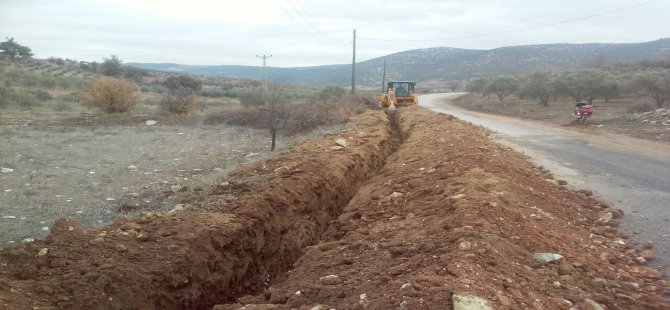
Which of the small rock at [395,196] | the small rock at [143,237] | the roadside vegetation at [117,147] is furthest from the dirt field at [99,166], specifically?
the small rock at [395,196]

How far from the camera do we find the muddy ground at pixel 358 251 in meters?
4.22

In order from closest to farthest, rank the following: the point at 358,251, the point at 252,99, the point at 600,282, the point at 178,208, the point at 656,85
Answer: the point at 600,282, the point at 358,251, the point at 178,208, the point at 656,85, the point at 252,99

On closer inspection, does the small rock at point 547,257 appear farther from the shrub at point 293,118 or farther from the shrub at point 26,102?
the shrub at point 26,102

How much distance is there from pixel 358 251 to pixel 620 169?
307 inches

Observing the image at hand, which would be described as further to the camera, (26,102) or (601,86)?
(601,86)

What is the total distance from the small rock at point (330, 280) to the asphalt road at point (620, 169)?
10.9 ft

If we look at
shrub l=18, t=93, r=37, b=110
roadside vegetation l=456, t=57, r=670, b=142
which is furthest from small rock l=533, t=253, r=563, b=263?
shrub l=18, t=93, r=37, b=110

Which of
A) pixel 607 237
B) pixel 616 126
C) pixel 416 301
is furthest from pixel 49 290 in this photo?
pixel 616 126

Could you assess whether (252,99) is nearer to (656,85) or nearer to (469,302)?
(656,85)

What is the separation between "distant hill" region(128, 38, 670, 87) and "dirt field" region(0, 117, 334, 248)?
6646 cm

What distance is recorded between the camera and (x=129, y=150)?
46.5ft

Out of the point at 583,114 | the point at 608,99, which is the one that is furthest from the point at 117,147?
the point at 608,99

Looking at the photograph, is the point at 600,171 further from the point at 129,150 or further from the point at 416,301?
the point at 129,150

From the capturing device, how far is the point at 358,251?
574cm
